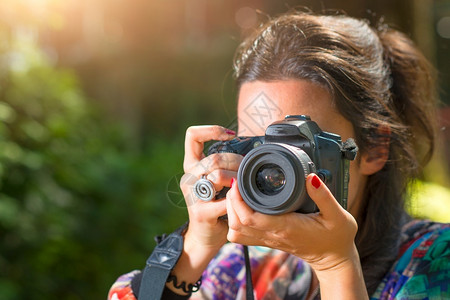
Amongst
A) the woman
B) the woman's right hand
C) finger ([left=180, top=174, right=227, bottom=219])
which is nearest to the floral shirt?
the woman

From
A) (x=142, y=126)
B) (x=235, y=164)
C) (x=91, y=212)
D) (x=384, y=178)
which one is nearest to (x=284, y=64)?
(x=235, y=164)

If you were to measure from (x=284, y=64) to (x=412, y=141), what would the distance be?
1.86 ft

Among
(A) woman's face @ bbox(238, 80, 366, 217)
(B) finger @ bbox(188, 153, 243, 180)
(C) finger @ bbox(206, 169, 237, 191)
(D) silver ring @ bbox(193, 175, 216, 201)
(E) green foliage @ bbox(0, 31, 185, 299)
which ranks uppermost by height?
(A) woman's face @ bbox(238, 80, 366, 217)

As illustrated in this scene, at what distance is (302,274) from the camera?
1.68 meters

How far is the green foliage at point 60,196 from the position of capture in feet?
10.2

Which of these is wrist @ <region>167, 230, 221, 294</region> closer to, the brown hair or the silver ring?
the silver ring

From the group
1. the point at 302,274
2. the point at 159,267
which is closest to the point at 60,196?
the point at 159,267

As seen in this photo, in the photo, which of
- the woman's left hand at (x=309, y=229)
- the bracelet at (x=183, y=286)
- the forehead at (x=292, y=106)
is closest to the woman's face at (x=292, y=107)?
the forehead at (x=292, y=106)

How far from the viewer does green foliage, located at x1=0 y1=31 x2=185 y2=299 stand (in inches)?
122

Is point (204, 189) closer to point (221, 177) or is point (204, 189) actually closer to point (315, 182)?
point (221, 177)

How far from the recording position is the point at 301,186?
3.55 feet

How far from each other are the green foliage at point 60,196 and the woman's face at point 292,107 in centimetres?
200

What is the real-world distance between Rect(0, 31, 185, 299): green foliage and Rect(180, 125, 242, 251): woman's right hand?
1867 mm

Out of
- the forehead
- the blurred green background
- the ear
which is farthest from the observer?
the blurred green background
